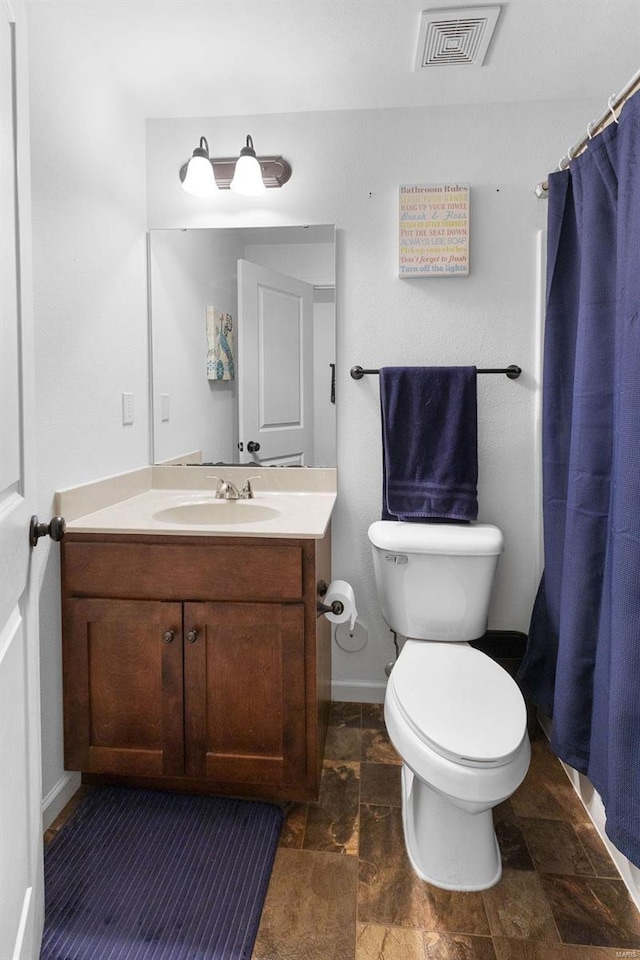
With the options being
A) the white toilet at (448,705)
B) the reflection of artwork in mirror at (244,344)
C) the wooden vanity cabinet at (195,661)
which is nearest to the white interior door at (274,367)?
the reflection of artwork in mirror at (244,344)

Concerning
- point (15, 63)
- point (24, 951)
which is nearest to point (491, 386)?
point (15, 63)

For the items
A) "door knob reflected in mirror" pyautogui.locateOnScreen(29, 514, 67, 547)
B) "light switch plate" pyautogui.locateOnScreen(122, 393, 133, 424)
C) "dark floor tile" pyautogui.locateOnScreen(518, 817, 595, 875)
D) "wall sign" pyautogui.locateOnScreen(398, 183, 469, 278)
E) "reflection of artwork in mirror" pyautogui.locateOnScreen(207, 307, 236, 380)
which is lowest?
"dark floor tile" pyautogui.locateOnScreen(518, 817, 595, 875)

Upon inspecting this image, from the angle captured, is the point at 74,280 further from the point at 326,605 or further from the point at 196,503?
the point at 326,605

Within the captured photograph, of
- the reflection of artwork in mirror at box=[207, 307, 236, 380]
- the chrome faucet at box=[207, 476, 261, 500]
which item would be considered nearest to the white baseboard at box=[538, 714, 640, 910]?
the chrome faucet at box=[207, 476, 261, 500]

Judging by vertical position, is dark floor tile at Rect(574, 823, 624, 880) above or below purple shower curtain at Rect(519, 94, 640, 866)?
below

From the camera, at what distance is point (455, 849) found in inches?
54.8

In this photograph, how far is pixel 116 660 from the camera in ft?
5.27

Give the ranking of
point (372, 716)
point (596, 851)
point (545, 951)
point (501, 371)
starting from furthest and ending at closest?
point (372, 716), point (501, 371), point (596, 851), point (545, 951)

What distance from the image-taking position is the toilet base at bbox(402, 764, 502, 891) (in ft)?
4.54

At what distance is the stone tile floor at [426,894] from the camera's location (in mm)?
1223

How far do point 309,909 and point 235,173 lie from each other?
2162mm

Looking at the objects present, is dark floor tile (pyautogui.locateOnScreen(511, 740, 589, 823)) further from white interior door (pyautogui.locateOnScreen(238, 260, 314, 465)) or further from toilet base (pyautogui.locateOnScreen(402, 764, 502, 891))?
white interior door (pyautogui.locateOnScreen(238, 260, 314, 465))

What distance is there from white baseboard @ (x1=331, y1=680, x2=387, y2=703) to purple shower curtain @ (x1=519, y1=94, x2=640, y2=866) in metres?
0.61

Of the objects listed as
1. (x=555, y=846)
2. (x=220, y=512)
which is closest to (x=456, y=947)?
Result: (x=555, y=846)
